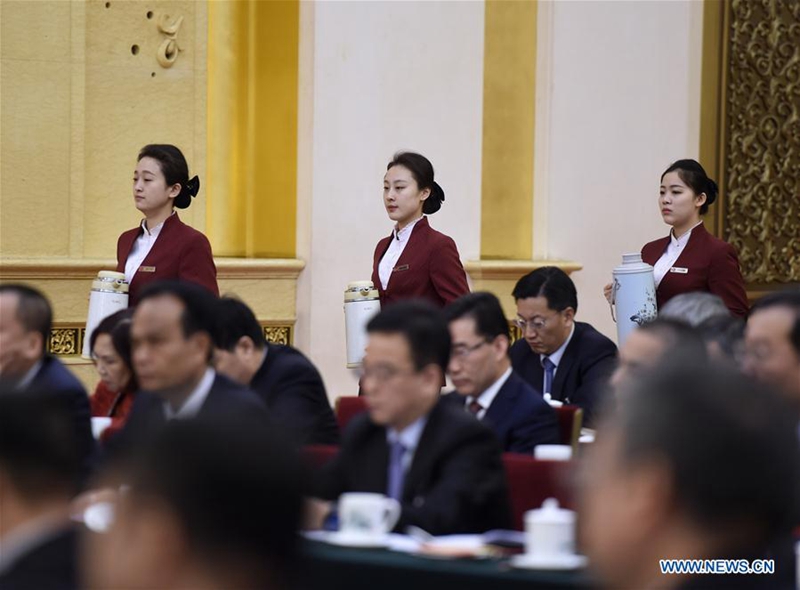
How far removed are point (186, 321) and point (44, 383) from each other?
19.2 inches

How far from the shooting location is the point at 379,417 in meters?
3.12

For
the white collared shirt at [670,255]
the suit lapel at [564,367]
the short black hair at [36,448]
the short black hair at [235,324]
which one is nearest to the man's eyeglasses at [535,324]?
the suit lapel at [564,367]

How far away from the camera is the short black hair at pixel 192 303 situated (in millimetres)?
3488

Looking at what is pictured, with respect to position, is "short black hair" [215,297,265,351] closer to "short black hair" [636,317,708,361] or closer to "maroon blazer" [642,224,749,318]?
"short black hair" [636,317,708,361]

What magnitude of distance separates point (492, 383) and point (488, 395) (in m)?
0.04

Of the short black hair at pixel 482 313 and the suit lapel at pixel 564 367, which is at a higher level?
the short black hair at pixel 482 313

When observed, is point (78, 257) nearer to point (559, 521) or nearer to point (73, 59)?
point (73, 59)

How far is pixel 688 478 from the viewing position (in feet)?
4.49

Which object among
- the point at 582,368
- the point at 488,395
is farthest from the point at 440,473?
the point at 582,368

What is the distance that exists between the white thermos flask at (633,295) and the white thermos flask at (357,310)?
0.97 meters

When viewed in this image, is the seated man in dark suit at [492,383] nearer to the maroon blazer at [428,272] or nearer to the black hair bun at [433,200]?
the maroon blazer at [428,272]

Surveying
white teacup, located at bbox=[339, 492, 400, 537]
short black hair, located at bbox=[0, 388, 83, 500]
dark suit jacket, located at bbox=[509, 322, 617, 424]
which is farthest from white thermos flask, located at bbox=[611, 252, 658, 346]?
short black hair, located at bbox=[0, 388, 83, 500]

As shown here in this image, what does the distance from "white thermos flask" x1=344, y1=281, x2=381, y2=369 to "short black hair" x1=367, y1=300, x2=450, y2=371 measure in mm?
2503

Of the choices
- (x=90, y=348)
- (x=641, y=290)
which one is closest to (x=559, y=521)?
(x=90, y=348)
